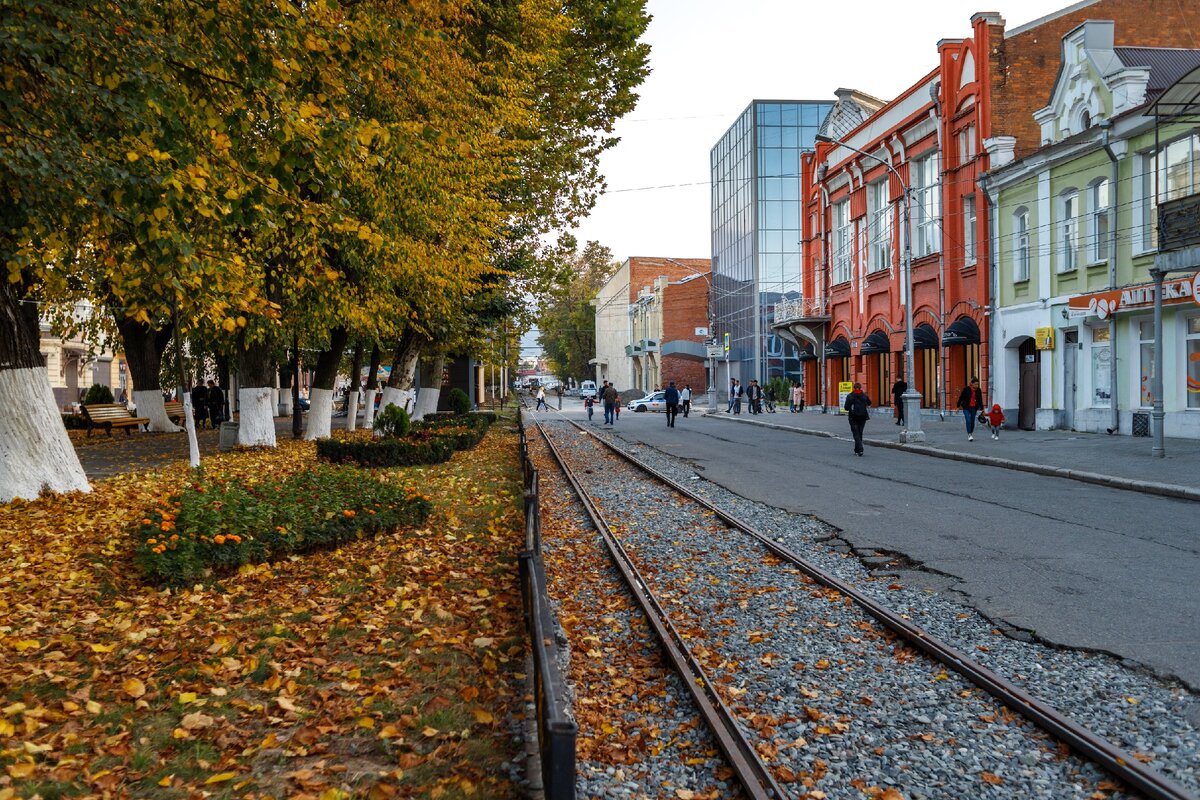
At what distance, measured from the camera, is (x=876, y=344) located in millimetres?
39438

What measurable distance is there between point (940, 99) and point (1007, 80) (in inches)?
123

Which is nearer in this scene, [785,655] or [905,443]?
[785,655]

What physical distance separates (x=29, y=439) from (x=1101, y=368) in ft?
79.2

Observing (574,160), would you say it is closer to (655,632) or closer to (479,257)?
(479,257)

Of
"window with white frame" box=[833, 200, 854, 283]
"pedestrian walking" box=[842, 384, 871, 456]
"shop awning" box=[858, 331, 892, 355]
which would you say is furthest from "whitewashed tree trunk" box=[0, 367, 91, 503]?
"window with white frame" box=[833, 200, 854, 283]

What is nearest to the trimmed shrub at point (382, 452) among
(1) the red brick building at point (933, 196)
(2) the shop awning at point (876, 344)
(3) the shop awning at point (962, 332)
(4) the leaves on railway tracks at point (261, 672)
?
(4) the leaves on railway tracks at point (261, 672)

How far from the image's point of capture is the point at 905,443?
23.7 metres

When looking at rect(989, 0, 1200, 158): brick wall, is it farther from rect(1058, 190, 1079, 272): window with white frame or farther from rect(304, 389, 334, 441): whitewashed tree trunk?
rect(304, 389, 334, 441): whitewashed tree trunk

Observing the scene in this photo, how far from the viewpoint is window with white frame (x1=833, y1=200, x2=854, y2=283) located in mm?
43875

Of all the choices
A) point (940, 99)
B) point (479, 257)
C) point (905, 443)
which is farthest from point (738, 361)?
point (479, 257)

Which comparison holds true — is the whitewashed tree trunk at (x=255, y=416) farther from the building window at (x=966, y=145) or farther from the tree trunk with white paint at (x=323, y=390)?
the building window at (x=966, y=145)

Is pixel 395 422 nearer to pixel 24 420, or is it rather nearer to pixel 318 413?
pixel 318 413

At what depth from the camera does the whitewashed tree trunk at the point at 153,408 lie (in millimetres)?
28625

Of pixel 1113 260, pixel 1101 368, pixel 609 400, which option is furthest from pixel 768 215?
pixel 1113 260
